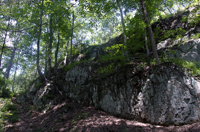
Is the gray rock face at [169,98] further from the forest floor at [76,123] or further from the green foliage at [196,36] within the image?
the green foliage at [196,36]

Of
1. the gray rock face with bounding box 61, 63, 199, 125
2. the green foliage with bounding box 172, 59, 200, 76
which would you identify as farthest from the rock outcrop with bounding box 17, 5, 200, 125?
the green foliage with bounding box 172, 59, 200, 76

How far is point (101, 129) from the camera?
4785 mm

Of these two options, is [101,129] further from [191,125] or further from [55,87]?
[55,87]

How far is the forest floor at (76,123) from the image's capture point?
14.2ft

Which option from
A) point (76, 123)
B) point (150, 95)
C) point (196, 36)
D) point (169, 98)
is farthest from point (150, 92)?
point (196, 36)

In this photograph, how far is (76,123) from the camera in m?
5.72

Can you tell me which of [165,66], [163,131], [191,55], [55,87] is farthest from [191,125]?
[55,87]

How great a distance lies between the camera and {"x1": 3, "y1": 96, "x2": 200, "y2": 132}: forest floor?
4332 millimetres

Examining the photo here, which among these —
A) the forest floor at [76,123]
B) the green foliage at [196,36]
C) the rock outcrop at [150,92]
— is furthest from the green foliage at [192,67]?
the forest floor at [76,123]

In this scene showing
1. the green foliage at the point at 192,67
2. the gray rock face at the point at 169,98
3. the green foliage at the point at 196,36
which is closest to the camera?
the gray rock face at the point at 169,98

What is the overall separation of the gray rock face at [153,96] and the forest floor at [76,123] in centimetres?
35

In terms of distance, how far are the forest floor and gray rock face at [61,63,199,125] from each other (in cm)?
35

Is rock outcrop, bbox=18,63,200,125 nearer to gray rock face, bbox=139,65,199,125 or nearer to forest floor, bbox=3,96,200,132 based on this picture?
gray rock face, bbox=139,65,199,125

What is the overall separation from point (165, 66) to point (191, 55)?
2221 mm
